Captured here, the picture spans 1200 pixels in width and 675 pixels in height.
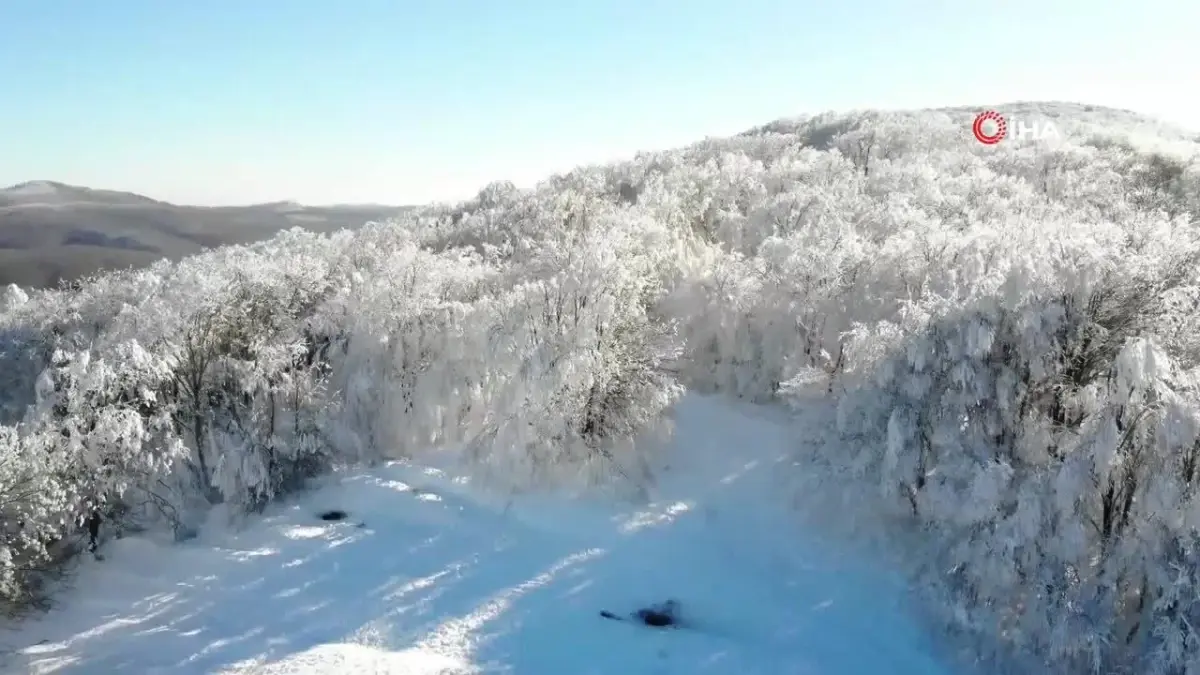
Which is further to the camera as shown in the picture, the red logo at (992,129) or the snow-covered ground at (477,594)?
the red logo at (992,129)

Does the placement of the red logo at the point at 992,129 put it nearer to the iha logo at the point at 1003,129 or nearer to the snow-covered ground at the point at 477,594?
the iha logo at the point at 1003,129

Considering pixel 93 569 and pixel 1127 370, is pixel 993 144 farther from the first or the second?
pixel 93 569

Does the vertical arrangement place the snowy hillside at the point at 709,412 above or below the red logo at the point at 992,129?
below

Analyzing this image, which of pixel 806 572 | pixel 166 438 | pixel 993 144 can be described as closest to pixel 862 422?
pixel 806 572

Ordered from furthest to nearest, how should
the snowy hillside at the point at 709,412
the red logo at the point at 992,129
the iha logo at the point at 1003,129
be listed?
the iha logo at the point at 1003,129, the red logo at the point at 992,129, the snowy hillside at the point at 709,412

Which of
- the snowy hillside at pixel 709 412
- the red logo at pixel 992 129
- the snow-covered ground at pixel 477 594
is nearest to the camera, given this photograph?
the snowy hillside at pixel 709 412

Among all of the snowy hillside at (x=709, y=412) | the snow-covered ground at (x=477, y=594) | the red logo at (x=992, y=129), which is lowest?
the snow-covered ground at (x=477, y=594)

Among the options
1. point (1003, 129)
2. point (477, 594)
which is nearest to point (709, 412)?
point (477, 594)

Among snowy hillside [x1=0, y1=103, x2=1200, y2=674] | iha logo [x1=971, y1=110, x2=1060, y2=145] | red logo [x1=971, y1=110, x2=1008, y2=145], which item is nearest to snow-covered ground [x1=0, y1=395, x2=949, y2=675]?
A: snowy hillside [x1=0, y1=103, x2=1200, y2=674]

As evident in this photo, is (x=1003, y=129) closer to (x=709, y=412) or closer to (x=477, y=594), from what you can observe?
(x=709, y=412)

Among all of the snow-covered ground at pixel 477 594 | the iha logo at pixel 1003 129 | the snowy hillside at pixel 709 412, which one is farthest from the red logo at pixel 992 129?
the snow-covered ground at pixel 477 594
